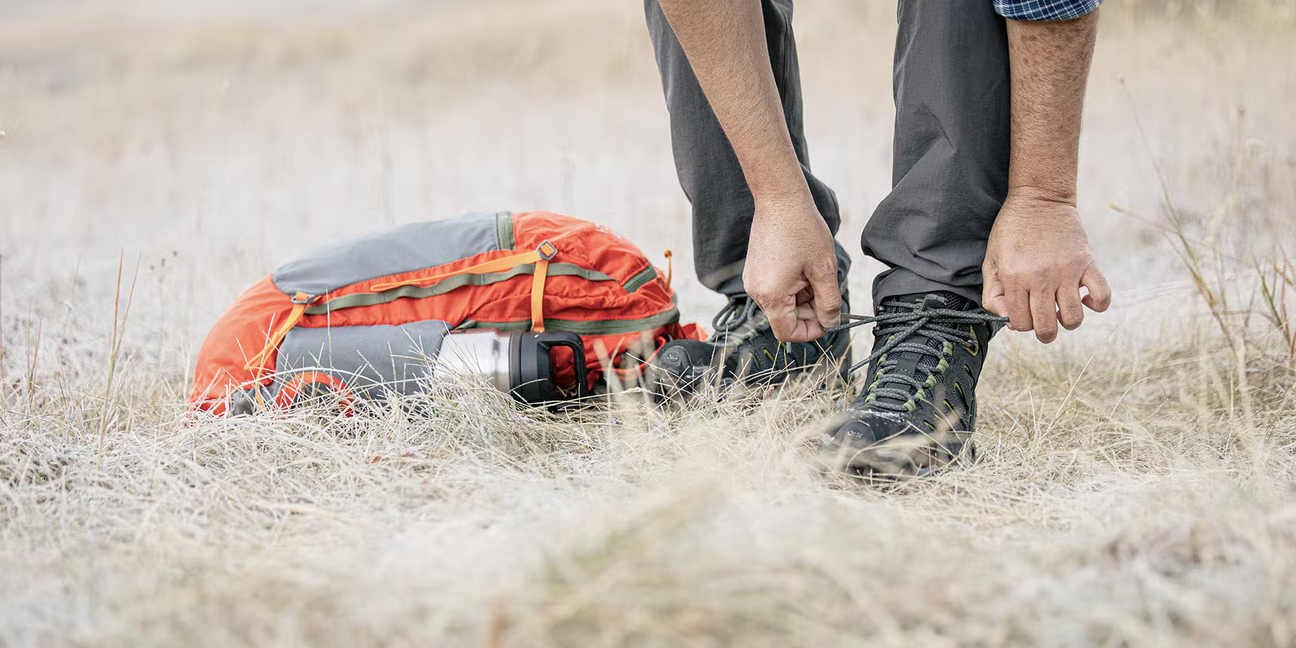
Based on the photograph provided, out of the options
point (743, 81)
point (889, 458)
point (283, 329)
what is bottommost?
point (889, 458)

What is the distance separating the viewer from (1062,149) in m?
1.32

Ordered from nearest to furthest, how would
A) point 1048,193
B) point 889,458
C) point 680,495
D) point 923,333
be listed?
point 680,495 → point 889,458 → point 1048,193 → point 923,333

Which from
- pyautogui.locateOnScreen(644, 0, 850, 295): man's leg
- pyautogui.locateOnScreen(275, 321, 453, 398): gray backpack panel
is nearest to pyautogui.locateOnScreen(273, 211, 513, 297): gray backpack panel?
pyautogui.locateOnScreen(275, 321, 453, 398): gray backpack panel

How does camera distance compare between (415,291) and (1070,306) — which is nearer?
(1070,306)

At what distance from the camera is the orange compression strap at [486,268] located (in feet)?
5.48

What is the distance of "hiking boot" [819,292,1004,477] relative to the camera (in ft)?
4.08

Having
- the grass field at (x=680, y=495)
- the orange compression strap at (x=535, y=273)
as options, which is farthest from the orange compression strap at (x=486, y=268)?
the grass field at (x=680, y=495)

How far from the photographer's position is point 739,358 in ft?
5.46

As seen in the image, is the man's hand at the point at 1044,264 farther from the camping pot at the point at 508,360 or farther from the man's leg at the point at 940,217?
the camping pot at the point at 508,360

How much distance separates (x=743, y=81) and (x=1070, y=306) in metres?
0.62

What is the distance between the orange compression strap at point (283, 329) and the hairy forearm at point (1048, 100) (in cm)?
131

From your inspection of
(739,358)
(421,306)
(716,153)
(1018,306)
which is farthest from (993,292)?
(421,306)

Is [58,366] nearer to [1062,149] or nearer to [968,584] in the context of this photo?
[968,584]

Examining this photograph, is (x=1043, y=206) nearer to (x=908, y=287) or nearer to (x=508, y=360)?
(x=908, y=287)
